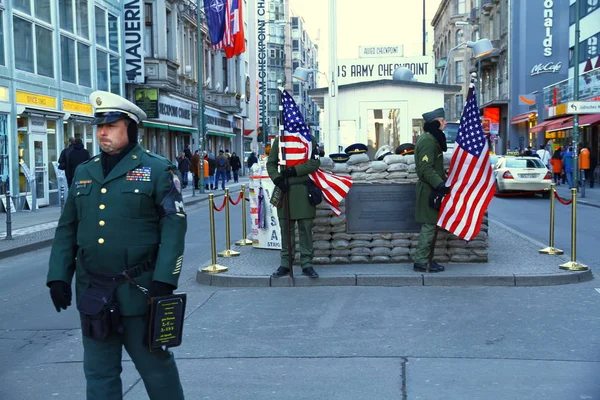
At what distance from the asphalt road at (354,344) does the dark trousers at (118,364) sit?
1.14m

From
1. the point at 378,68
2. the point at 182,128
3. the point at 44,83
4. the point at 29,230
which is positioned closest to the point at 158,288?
the point at 29,230

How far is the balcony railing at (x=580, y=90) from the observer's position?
31562 millimetres

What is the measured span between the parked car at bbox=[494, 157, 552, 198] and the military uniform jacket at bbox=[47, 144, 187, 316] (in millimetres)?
22138

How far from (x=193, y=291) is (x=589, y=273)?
15.4 feet

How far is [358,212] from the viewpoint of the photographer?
9648 millimetres

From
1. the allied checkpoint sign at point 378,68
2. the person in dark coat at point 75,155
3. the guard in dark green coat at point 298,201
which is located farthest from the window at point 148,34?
the guard in dark green coat at point 298,201

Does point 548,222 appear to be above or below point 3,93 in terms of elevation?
below

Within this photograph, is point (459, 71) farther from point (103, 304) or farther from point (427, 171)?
point (103, 304)

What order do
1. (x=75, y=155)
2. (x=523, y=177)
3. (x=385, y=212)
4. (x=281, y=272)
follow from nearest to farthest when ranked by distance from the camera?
(x=281, y=272) < (x=385, y=212) < (x=75, y=155) < (x=523, y=177)

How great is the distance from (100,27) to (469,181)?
22809 mm

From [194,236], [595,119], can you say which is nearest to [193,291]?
[194,236]

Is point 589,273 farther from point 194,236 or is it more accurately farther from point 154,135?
point 154,135

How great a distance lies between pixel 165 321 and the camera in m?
3.58

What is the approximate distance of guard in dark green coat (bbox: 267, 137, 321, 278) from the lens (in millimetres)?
8438
